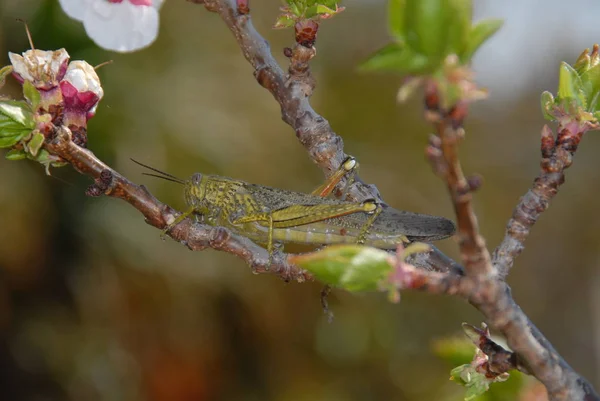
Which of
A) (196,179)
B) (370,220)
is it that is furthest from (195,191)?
(370,220)

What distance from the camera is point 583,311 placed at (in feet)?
13.2

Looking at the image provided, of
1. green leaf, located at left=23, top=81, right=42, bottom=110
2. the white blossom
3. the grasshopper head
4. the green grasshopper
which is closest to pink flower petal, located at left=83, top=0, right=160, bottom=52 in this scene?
the white blossom

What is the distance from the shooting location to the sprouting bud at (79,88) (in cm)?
69

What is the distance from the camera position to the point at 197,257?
3.04 metres

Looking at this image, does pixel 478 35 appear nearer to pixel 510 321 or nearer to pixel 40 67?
pixel 510 321

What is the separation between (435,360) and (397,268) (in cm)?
294

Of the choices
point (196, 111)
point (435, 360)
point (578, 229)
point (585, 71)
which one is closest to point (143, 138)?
point (196, 111)

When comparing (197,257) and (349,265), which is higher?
(197,257)

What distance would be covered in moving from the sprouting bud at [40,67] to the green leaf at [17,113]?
0.04 meters

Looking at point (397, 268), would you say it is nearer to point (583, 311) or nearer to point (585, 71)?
point (585, 71)

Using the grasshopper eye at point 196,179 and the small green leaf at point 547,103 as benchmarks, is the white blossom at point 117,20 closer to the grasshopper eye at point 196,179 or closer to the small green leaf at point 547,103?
the grasshopper eye at point 196,179

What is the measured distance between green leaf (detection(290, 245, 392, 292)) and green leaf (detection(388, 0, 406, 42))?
147 mm

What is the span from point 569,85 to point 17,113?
1.89ft

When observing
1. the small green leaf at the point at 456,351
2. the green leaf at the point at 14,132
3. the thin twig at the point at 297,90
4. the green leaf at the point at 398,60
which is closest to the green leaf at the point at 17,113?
the green leaf at the point at 14,132
